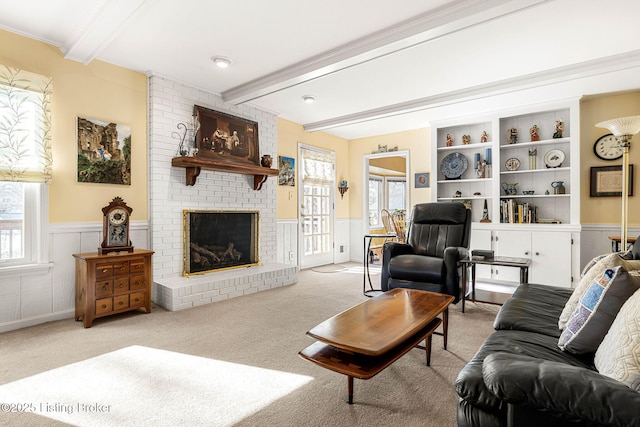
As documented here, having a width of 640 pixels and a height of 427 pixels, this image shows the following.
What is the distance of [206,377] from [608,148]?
5.20 m

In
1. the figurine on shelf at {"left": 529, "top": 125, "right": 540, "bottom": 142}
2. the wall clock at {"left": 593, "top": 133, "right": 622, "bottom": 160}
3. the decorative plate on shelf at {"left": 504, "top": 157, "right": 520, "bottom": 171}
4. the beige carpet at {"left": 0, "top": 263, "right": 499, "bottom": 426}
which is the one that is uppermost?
the figurine on shelf at {"left": 529, "top": 125, "right": 540, "bottom": 142}

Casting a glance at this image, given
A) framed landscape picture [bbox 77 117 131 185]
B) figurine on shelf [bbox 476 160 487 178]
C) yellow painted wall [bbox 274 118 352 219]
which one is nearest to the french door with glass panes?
yellow painted wall [bbox 274 118 352 219]

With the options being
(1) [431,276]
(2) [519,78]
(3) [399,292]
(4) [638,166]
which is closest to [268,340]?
Answer: (3) [399,292]

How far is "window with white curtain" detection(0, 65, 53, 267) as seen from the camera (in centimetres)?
284

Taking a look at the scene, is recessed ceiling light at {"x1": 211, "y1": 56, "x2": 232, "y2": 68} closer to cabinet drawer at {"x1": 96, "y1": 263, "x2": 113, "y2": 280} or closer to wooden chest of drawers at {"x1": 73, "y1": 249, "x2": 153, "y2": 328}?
wooden chest of drawers at {"x1": 73, "y1": 249, "x2": 153, "y2": 328}

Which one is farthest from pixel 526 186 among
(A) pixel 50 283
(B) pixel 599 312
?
(A) pixel 50 283

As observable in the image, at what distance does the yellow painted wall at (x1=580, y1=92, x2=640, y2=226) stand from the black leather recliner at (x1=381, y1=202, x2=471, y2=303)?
190cm

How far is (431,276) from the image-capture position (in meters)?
3.38

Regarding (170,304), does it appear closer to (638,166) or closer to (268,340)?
(268,340)

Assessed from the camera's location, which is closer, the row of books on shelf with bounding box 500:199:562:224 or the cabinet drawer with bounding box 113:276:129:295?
the cabinet drawer with bounding box 113:276:129:295

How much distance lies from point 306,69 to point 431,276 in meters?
2.45

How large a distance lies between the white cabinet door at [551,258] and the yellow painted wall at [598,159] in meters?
0.50

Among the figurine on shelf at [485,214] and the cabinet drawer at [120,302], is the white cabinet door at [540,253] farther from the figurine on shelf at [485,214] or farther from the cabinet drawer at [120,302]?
the cabinet drawer at [120,302]

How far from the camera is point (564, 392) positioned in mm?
952
